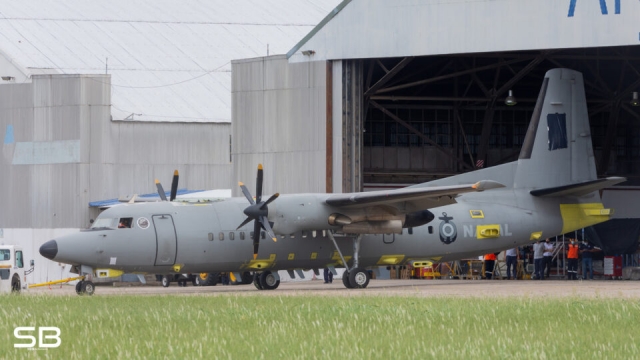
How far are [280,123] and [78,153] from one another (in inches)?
500

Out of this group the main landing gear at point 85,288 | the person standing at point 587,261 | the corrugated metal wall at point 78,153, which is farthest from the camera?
the corrugated metal wall at point 78,153

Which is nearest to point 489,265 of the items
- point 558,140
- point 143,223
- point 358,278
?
point 558,140

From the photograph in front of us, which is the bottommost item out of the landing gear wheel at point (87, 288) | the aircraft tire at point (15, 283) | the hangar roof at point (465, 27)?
the aircraft tire at point (15, 283)

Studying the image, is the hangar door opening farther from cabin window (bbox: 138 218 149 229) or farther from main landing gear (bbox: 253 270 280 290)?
cabin window (bbox: 138 218 149 229)

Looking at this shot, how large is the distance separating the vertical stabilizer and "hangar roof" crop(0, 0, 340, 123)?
66.7 ft

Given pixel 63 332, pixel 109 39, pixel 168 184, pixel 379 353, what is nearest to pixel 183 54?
pixel 109 39

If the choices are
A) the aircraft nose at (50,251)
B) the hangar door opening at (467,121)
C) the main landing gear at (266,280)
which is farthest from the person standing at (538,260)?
the aircraft nose at (50,251)

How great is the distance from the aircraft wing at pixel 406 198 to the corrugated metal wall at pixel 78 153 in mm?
20110

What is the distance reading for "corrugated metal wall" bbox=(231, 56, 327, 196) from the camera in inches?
1502

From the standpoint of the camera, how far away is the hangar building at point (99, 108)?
1869 inches

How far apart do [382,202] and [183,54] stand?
1091 inches

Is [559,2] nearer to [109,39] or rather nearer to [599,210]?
[599,210]

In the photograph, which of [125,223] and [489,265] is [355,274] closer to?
[125,223]

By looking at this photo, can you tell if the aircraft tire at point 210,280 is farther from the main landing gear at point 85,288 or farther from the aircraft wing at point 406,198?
the main landing gear at point 85,288
